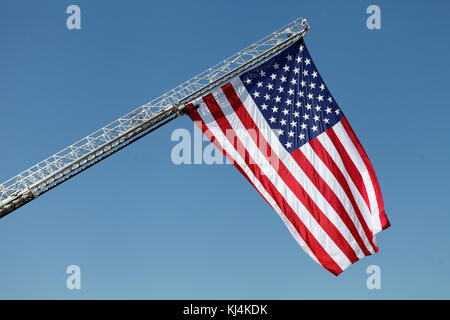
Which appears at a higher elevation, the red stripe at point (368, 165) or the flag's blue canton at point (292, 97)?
the flag's blue canton at point (292, 97)

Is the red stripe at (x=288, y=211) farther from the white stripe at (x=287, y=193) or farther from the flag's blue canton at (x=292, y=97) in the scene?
the flag's blue canton at (x=292, y=97)

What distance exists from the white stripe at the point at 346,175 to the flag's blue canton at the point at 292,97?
2.41ft

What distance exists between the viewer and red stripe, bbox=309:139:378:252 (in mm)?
26344

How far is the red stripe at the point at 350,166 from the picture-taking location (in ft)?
88.8

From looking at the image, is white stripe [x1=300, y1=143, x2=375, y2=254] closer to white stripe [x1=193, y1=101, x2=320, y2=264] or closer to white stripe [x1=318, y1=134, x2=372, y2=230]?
white stripe [x1=318, y1=134, x2=372, y2=230]

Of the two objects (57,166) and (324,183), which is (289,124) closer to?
(324,183)

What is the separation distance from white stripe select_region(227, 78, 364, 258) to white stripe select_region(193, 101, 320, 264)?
50.7 inches

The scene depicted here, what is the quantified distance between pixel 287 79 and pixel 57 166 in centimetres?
1630

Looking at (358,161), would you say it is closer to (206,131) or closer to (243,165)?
(243,165)

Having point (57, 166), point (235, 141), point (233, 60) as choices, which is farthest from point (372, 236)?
point (57, 166)

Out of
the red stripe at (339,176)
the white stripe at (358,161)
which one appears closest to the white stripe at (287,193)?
the red stripe at (339,176)

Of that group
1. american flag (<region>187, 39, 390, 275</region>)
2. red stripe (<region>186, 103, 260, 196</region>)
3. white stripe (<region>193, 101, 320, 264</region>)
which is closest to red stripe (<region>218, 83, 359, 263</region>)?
american flag (<region>187, 39, 390, 275</region>)

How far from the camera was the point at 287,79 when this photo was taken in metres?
28.2

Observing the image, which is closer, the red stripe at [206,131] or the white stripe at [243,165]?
the white stripe at [243,165]
